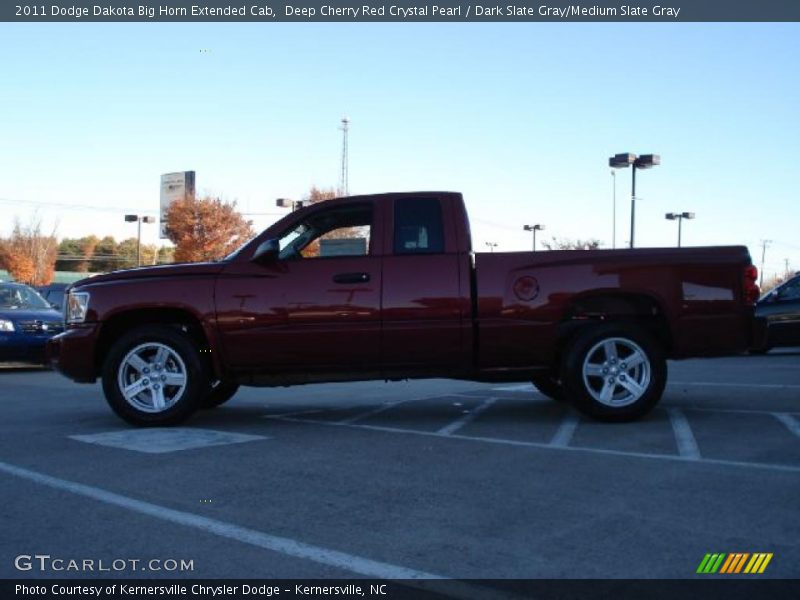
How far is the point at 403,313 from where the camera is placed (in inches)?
283

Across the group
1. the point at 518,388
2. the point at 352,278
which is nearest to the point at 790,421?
the point at 518,388

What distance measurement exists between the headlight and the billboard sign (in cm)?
5103

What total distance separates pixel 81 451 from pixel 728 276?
5.51m

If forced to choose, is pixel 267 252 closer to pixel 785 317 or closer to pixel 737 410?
pixel 737 410

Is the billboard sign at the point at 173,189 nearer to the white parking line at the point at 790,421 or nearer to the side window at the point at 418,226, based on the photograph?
the side window at the point at 418,226

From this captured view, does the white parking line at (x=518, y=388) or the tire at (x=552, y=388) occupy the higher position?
the tire at (x=552, y=388)

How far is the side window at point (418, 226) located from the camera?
736 cm

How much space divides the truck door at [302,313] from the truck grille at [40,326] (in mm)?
7708

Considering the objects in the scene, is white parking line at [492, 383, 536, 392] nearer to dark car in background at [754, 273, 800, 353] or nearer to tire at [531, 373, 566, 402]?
tire at [531, 373, 566, 402]

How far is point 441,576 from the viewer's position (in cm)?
361

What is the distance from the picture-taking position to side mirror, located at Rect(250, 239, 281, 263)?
7.14 metres

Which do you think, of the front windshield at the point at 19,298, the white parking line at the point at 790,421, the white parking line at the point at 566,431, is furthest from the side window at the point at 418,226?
the front windshield at the point at 19,298

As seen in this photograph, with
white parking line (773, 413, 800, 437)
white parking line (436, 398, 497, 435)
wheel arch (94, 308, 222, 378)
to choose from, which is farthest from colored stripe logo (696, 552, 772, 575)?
wheel arch (94, 308, 222, 378)

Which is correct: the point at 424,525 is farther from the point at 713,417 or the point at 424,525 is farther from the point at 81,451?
the point at 713,417
